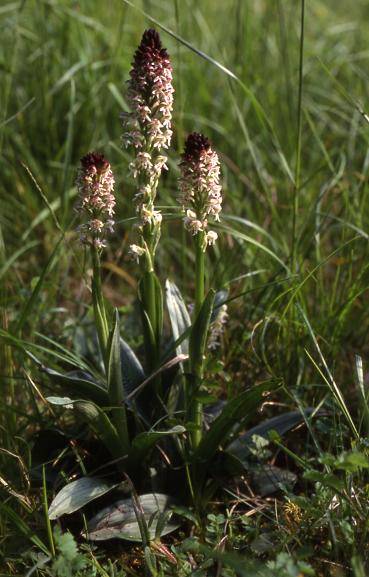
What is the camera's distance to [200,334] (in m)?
2.01

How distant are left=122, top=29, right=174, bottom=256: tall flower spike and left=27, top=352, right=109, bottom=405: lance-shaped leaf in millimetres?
435

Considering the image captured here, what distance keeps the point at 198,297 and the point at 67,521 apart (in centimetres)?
75

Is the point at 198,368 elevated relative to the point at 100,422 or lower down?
elevated

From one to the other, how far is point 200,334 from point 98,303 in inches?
11.5

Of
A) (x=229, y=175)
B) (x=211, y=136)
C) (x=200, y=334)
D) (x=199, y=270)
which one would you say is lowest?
(x=200, y=334)

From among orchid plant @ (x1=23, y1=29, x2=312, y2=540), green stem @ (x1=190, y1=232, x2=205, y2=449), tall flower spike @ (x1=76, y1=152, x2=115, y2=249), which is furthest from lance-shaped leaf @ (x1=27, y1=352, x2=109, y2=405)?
tall flower spike @ (x1=76, y1=152, x2=115, y2=249)

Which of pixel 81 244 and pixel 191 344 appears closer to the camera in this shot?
pixel 81 244

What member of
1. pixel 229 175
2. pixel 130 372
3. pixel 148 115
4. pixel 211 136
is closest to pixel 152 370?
pixel 130 372

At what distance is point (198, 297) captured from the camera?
2.01 meters

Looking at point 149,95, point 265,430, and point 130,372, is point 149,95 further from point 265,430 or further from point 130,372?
point 265,430

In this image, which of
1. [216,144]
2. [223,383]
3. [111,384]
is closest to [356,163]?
[216,144]

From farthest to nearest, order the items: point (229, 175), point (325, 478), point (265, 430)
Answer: point (229, 175)
point (265, 430)
point (325, 478)

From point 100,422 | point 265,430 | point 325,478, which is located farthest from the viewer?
point 265,430

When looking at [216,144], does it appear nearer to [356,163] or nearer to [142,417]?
[356,163]
